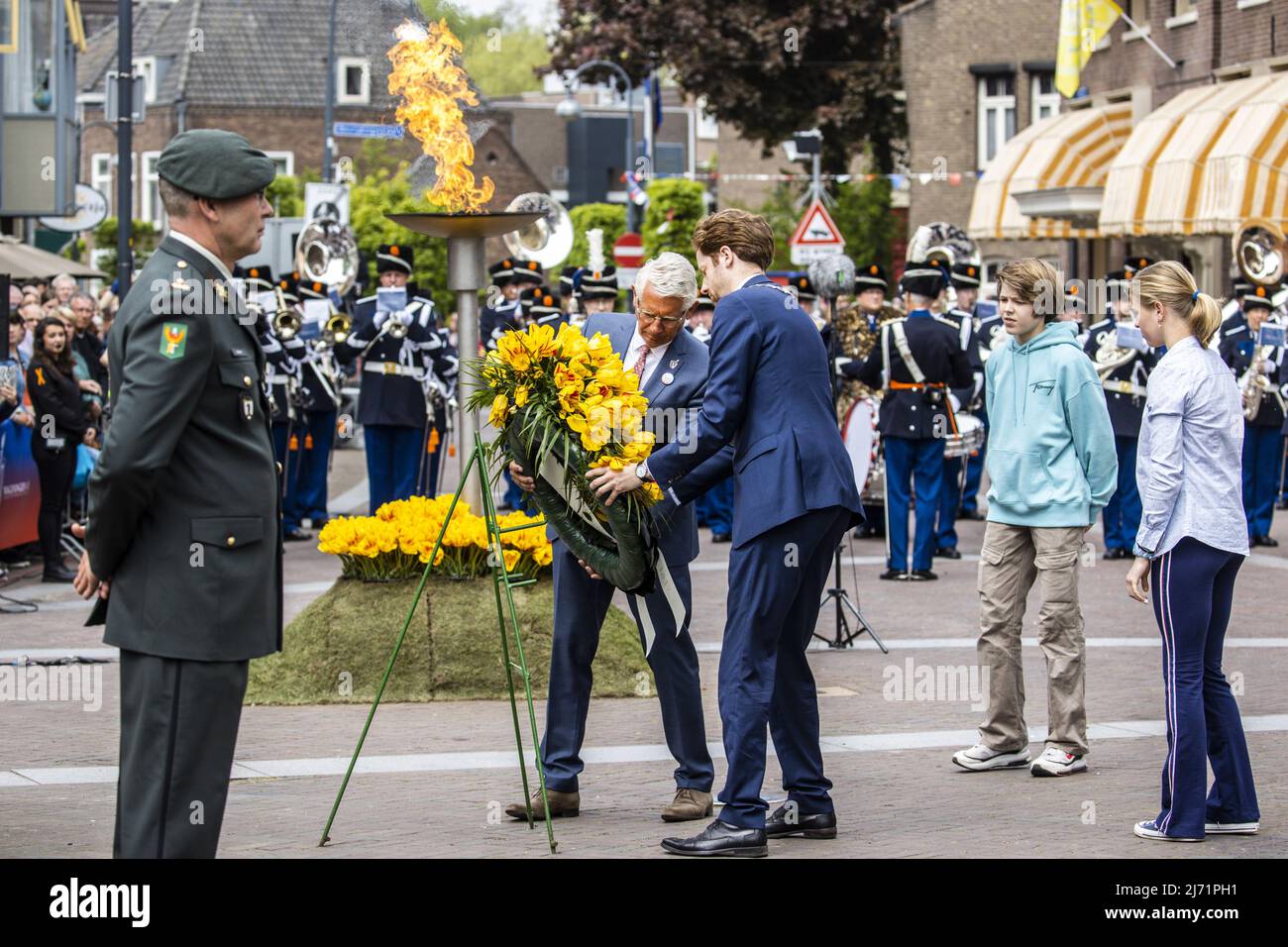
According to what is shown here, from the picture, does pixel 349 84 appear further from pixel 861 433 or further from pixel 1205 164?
pixel 861 433

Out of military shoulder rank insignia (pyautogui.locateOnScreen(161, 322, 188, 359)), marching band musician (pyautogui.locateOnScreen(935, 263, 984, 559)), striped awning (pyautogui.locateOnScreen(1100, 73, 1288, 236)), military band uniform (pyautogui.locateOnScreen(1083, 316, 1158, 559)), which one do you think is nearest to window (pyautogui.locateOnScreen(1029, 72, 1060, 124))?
striped awning (pyautogui.locateOnScreen(1100, 73, 1288, 236))

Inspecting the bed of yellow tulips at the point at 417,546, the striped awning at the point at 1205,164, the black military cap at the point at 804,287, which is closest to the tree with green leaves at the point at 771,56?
the striped awning at the point at 1205,164

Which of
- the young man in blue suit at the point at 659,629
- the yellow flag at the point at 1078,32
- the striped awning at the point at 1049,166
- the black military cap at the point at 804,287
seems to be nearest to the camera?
the young man in blue suit at the point at 659,629

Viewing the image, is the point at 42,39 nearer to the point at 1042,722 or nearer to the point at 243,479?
the point at 1042,722

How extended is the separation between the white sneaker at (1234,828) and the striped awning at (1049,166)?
84.0 ft

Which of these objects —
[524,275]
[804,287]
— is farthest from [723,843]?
[524,275]

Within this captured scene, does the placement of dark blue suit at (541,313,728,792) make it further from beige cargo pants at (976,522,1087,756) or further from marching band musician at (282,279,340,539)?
marching band musician at (282,279,340,539)

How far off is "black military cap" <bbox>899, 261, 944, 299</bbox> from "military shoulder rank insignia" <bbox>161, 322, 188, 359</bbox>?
36.8 ft

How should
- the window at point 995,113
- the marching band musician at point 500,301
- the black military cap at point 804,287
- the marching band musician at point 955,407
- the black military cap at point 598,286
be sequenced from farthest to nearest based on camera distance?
1. the window at point 995,113
2. the marching band musician at point 500,301
3. the black military cap at point 804,287
4. the marching band musician at point 955,407
5. the black military cap at point 598,286

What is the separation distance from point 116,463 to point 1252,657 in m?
8.00

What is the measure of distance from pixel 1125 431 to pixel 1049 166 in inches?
645

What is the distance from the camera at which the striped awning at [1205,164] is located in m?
25.2

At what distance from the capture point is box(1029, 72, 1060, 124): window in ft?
136

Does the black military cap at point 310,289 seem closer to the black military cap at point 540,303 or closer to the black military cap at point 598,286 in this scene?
the black military cap at point 540,303
